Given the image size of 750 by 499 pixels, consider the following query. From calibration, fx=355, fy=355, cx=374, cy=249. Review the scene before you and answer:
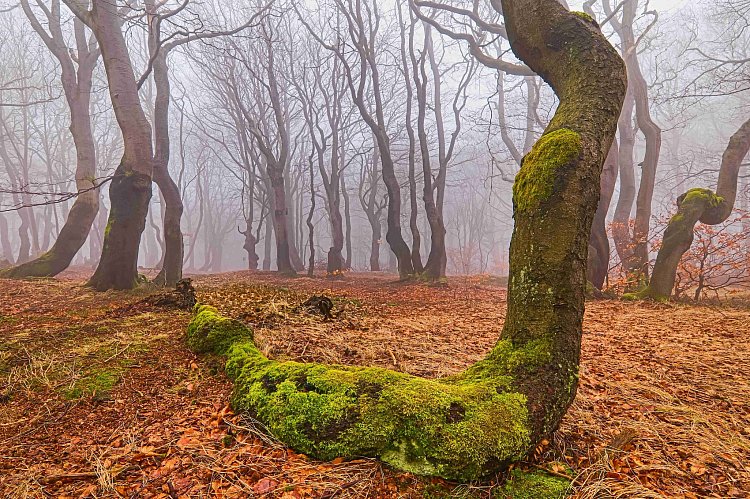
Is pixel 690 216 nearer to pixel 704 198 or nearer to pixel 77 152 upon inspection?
pixel 704 198

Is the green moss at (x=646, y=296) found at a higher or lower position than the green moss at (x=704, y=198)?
lower

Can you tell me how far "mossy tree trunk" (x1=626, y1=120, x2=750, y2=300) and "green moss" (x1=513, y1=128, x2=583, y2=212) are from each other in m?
6.78

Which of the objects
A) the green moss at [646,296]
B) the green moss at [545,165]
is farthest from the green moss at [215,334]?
the green moss at [646,296]

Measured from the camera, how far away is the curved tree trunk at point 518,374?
1.65 meters

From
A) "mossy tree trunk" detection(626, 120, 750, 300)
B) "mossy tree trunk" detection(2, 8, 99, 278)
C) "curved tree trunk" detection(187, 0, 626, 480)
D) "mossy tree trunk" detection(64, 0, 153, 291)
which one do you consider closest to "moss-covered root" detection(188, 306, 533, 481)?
"curved tree trunk" detection(187, 0, 626, 480)

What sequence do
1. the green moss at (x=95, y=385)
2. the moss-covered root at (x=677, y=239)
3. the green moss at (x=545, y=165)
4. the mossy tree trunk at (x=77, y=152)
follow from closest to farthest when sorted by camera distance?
the green moss at (x=545, y=165) < the green moss at (x=95, y=385) < the moss-covered root at (x=677, y=239) < the mossy tree trunk at (x=77, y=152)

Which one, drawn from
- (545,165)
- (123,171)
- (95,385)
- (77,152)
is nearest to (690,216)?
(545,165)

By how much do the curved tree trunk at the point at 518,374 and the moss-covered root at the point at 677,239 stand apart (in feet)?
20.8

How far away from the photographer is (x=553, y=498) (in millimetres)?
1522

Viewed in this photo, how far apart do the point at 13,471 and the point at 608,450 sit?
2892 millimetres

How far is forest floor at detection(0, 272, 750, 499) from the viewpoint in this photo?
1582 mm

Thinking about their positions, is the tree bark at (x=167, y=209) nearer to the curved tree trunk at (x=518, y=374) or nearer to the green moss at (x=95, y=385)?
the green moss at (x=95, y=385)

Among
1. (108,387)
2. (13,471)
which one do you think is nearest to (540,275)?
(13,471)

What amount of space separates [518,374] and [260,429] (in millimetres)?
1439
